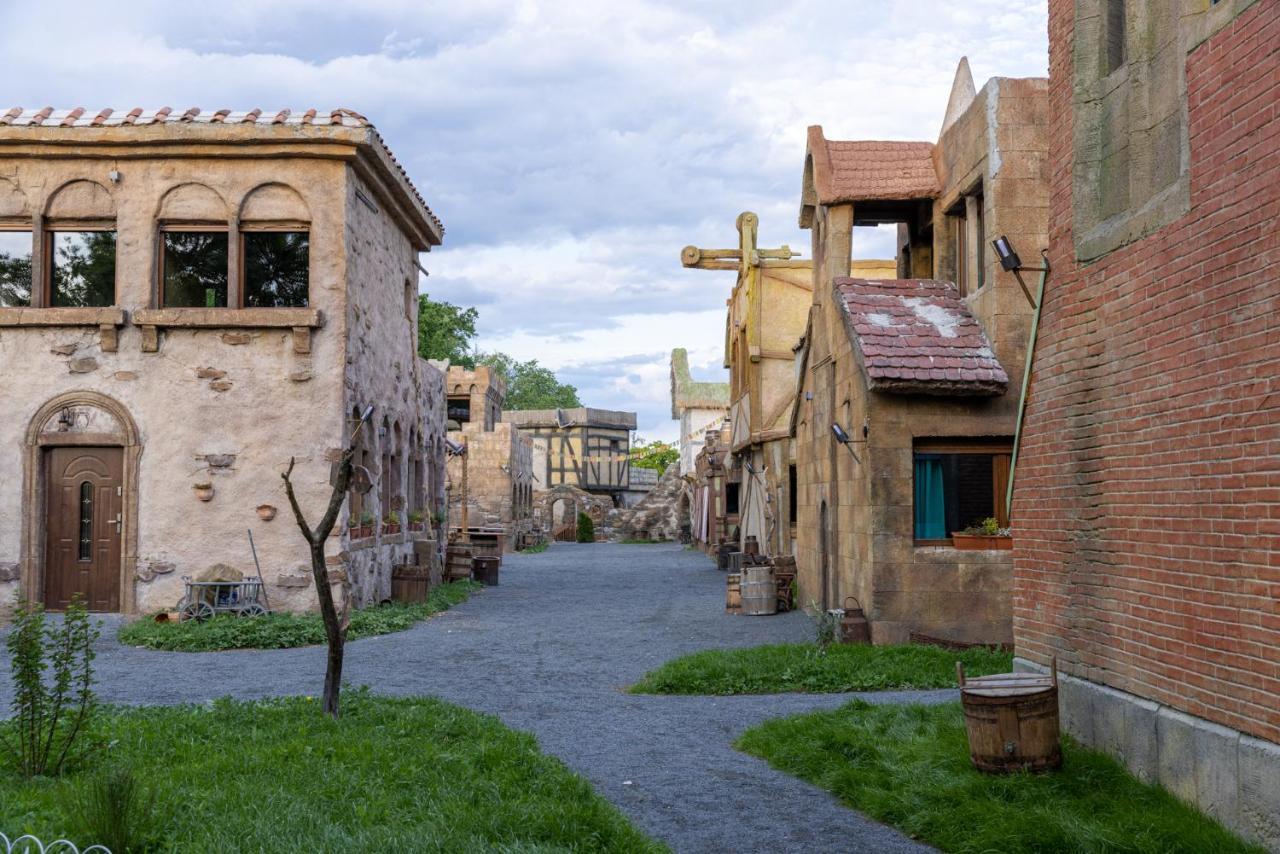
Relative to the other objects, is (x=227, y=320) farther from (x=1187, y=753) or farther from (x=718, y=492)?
(x=718, y=492)

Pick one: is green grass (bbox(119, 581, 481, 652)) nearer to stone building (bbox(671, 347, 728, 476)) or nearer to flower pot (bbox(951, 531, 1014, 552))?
flower pot (bbox(951, 531, 1014, 552))

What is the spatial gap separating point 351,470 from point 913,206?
9841 mm

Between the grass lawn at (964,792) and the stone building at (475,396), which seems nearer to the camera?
the grass lawn at (964,792)

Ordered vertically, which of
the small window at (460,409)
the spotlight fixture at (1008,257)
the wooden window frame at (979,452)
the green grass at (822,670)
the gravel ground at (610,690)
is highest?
the small window at (460,409)

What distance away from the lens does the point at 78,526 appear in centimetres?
1535

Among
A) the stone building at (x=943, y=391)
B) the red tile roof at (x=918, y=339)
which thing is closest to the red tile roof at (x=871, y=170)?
the stone building at (x=943, y=391)

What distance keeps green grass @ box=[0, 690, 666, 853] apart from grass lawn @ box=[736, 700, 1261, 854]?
157cm

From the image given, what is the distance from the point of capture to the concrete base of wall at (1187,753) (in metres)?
5.39

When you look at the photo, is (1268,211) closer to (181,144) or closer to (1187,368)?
(1187,368)

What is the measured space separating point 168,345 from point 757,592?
8.80 meters

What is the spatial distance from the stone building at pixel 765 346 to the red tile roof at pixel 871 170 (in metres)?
7.60

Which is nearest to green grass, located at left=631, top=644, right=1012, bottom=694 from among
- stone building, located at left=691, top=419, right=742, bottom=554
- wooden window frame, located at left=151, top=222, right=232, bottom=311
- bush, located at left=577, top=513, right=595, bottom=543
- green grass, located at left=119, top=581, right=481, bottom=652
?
green grass, located at left=119, top=581, right=481, bottom=652

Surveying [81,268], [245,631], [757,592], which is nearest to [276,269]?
[81,268]

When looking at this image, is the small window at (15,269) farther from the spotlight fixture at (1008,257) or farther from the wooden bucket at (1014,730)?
the wooden bucket at (1014,730)
